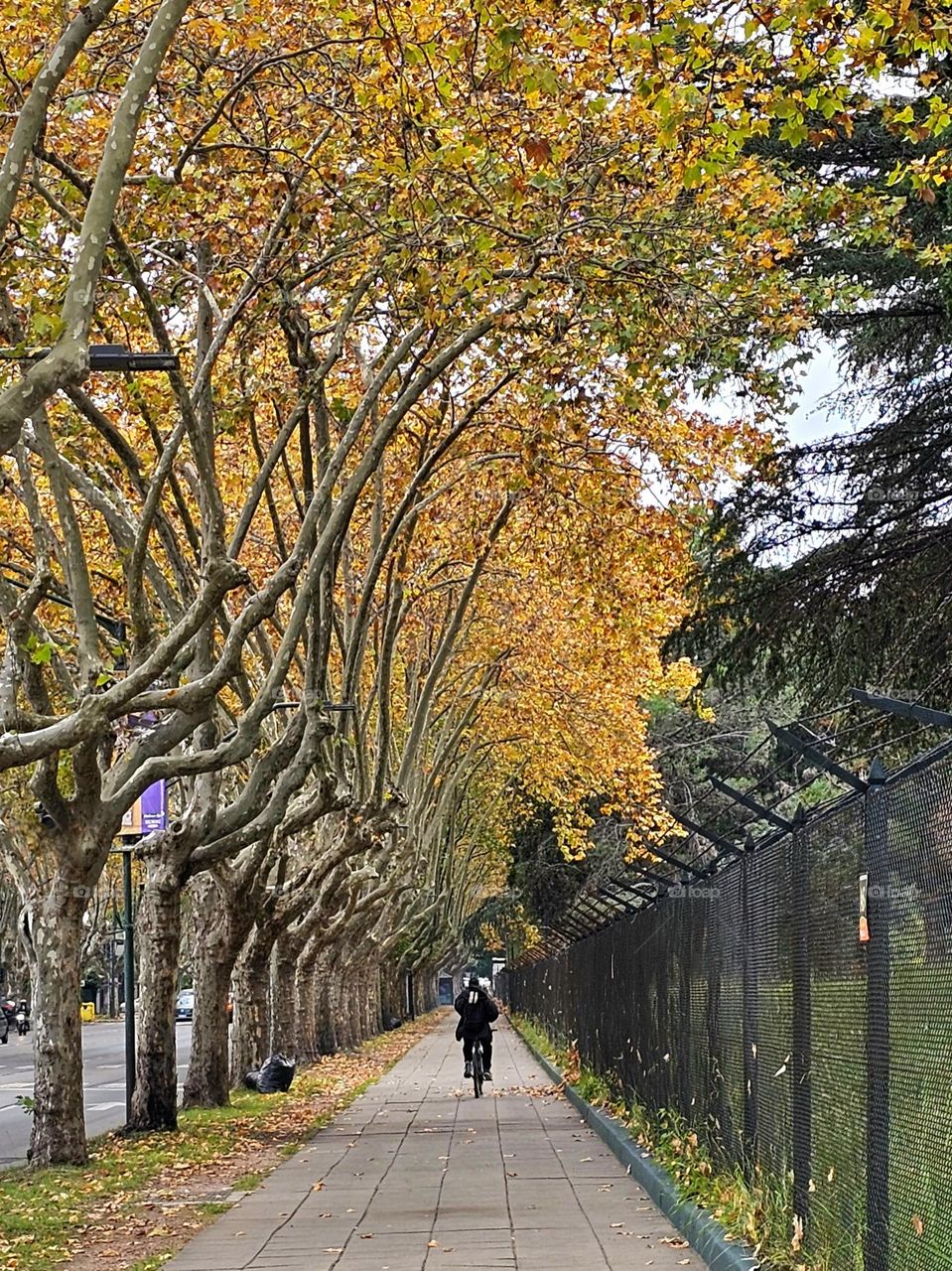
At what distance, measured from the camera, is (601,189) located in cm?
1383

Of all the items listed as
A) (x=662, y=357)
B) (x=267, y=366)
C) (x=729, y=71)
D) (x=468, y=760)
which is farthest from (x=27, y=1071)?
(x=729, y=71)

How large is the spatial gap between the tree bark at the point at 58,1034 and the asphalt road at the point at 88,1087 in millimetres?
2998

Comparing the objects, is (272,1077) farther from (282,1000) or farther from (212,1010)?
(282,1000)

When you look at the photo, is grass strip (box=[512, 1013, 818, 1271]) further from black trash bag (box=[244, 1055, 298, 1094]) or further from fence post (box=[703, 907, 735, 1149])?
black trash bag (box=[244, 1055, 298, 1094])

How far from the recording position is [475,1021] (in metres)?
26.6

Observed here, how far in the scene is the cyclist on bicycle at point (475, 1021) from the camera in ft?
86.3

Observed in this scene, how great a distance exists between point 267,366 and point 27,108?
9.47 meters

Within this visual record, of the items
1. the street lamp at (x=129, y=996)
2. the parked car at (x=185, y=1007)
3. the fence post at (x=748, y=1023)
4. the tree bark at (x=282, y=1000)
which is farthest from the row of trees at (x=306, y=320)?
the parked car at (x=185, y=1007)

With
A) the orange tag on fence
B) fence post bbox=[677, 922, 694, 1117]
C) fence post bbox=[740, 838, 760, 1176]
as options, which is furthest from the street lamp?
the orange tag on fence

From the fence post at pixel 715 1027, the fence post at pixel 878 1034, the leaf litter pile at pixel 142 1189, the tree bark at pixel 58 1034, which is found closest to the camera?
the fence post at pixel 878 1034

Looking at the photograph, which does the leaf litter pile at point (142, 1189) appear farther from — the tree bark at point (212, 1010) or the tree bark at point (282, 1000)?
the tree bark at point (282, 1000)

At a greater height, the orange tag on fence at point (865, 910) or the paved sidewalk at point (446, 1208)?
the orange tag on fence at point (865, 910)

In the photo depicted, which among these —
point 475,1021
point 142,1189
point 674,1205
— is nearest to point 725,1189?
point 674,1205

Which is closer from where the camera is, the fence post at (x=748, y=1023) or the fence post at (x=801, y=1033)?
the fence post at (x=801, y=1033)
